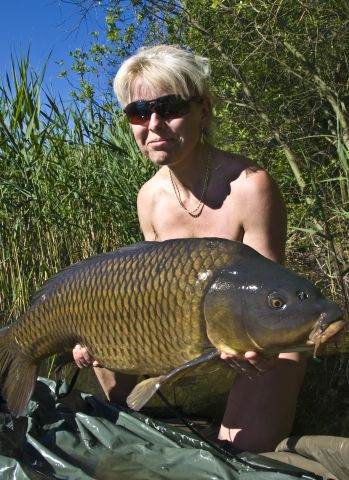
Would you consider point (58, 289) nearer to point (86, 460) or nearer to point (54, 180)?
point (86, 460)

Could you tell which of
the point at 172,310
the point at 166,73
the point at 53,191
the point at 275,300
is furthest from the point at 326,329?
the point at 53,191

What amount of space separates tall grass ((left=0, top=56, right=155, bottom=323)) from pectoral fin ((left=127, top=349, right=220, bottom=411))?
2.47m

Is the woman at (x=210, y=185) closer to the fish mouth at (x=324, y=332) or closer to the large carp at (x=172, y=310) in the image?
the large carp at (x=172, y=310)

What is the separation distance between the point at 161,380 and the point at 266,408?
75 centimetres

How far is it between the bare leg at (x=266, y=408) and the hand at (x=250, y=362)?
1.86 ft

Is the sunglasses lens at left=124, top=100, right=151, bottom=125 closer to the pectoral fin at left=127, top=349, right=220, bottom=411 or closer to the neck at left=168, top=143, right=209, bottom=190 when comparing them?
the neck at left=168, top=143, right=209, bottom=190

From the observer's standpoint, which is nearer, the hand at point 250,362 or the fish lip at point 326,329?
the fish lip at point 326,329

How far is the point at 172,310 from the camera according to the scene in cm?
169

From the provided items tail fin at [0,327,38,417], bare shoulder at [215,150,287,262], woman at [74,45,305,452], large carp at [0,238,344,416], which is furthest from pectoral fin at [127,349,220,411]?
bare shoulder at [215,150,287,262]

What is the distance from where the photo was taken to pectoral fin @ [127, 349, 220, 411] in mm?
1619

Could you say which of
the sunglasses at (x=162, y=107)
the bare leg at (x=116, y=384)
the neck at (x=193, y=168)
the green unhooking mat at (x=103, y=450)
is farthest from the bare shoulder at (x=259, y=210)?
the bare leg at (x=116, y=384)

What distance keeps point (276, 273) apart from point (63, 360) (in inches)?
39.1

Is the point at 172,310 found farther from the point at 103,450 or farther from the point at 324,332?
the point at 103,450

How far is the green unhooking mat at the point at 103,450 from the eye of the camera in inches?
75.7
